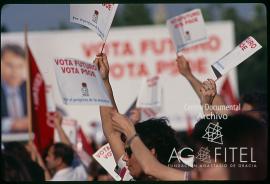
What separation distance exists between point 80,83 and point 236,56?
28.0 inches

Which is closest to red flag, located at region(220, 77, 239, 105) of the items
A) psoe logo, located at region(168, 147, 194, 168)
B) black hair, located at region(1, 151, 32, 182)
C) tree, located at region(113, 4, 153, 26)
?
psoe logo, located at region(168, 147, 194, 168)

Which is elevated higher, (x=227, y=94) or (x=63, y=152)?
(x=227, y=94)

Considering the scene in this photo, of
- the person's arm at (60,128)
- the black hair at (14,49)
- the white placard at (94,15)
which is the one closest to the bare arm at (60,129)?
the person's arm at (60,128)

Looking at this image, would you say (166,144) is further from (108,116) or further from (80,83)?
(80,83)

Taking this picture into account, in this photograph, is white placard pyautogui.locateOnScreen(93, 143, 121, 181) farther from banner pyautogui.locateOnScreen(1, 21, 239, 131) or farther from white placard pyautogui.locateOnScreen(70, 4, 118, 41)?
white placard pyautogui.locateOnScreen(70, 4, 118, 41)

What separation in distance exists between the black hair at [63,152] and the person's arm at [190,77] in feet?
2.97

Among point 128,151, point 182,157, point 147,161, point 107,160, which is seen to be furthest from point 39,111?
point 147,161

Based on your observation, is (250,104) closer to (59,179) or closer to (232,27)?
(232,27)

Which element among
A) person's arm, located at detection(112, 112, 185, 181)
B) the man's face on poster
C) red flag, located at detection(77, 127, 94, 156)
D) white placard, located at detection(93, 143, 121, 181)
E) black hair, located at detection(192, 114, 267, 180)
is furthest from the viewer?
red flag, located at detection(77, 127, 94, 156)

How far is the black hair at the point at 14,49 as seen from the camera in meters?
5.12

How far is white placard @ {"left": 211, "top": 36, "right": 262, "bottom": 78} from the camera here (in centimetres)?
493

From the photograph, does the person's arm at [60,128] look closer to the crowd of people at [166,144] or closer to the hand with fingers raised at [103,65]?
the crowd of people at [166,144]

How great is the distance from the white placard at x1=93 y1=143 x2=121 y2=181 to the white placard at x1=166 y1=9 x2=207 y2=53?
556 mm

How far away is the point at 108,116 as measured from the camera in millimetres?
4914
